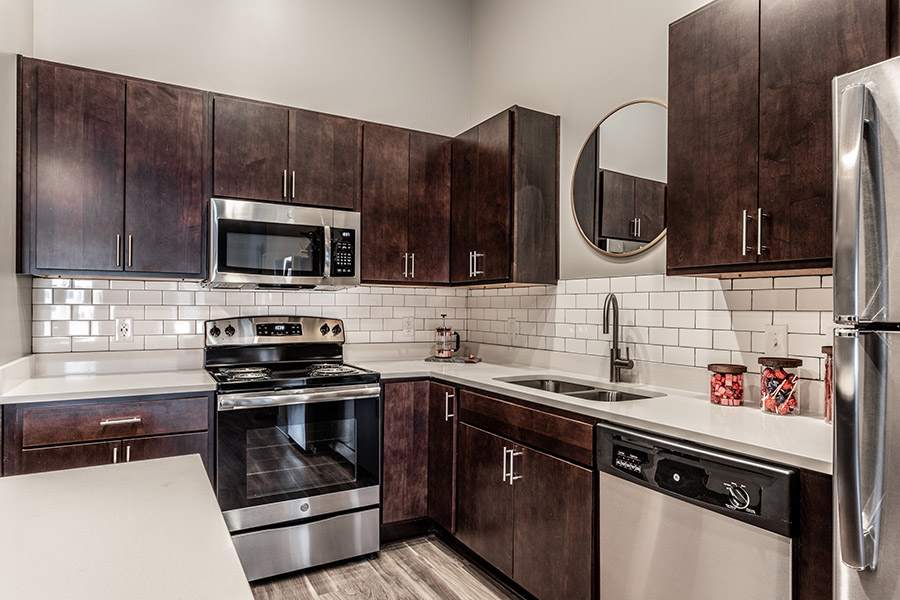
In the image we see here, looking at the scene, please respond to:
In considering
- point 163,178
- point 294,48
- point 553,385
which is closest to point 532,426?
point 553,385

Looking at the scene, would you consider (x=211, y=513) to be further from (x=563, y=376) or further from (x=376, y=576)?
(x=563, y=376)

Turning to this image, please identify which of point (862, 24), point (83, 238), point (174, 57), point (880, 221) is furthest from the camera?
point (174, 57)

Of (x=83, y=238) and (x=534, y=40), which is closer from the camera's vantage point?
(x=83, y=238)

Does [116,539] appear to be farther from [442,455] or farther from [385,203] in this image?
[385,203]

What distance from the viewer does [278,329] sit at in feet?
10.4

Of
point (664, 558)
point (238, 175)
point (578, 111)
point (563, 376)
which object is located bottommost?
point (664, 558)

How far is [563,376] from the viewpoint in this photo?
2814 millimetres

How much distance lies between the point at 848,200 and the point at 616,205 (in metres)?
1.55

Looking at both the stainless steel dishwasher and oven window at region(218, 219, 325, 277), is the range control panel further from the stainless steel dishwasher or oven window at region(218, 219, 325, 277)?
the stainless steel dishwasher

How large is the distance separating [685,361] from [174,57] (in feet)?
9.88

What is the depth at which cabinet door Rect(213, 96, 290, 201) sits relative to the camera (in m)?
2.79

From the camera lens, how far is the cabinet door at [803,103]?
150 centimetres

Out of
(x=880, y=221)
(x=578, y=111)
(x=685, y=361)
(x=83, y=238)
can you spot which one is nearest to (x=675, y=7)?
(x=578, y=111)

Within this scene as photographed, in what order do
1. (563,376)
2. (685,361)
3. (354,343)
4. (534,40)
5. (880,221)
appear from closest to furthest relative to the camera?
(880,221) → (685,361) → (563,376) → (534,40) → (354,343)
